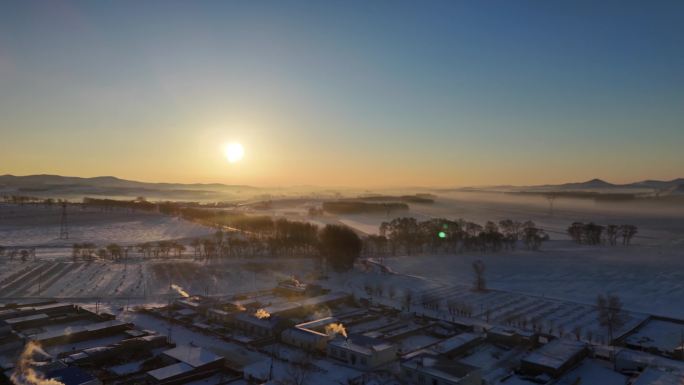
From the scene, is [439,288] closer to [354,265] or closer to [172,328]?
[354,265]

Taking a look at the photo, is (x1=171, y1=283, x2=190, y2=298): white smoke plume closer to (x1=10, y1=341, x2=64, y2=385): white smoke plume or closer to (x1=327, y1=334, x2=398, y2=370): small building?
(x1=10, y1=341, x2=64, y2=385): white smoke plume

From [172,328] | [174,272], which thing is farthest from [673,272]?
[174,272]

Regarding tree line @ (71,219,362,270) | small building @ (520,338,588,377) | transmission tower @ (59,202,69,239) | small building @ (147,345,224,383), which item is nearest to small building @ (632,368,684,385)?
small building @ (520,338,588,377)

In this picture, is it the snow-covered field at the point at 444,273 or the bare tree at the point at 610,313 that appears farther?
the snow-covered field at the point at 444,273

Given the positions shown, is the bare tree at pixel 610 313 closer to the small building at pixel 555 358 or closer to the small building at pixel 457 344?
the small building at pixel 555 358

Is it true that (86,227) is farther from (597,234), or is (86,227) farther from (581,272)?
(597,234)

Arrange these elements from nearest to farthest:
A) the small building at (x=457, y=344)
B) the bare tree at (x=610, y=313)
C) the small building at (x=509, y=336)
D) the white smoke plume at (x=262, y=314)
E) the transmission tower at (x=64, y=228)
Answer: the small building at (x=457, y=344) < the small building at (x=509, y=336) < the bare tree at (x=610, y=313) < the white smoke plume at (x=262, y=314) < the transmission tower at (x=64, y=228)

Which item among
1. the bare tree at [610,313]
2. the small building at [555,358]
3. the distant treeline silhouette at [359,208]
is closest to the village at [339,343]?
the small building at [555,358]

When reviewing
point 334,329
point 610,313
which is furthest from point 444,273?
point 334,329
